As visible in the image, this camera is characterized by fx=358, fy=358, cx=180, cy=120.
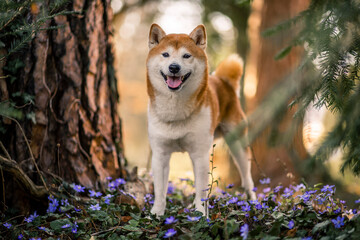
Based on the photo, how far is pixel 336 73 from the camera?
1.75 metres

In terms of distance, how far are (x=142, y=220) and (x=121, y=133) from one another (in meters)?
1.35

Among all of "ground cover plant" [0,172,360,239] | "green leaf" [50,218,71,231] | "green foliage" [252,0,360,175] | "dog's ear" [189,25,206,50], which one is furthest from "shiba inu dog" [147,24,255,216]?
"green foliage" [252,0,360,175]

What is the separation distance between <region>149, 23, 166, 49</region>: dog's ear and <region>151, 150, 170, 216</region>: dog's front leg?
1.01m

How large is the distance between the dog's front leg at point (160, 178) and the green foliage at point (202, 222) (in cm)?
17

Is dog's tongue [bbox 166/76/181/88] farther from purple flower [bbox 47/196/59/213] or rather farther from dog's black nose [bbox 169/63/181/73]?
purple flower [bbox 47/196/59/213]

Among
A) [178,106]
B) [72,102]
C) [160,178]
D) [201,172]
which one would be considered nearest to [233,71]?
[178,106]

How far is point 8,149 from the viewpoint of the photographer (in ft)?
9.50

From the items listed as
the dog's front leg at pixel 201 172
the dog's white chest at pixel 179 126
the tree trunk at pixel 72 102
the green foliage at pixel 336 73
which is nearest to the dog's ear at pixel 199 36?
the dog's white chest at pixel 179 126

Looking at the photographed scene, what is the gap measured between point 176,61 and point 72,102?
99cm

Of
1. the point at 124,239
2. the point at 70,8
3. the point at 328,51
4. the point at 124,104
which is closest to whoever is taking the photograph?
the point at 328,51

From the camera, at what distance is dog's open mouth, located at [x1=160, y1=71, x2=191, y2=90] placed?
3011mm

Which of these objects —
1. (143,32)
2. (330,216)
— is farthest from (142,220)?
(143,32)

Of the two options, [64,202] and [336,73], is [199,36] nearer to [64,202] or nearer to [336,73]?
[336,73]

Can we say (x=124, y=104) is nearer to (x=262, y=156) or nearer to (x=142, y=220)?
(x=262, y=156)
